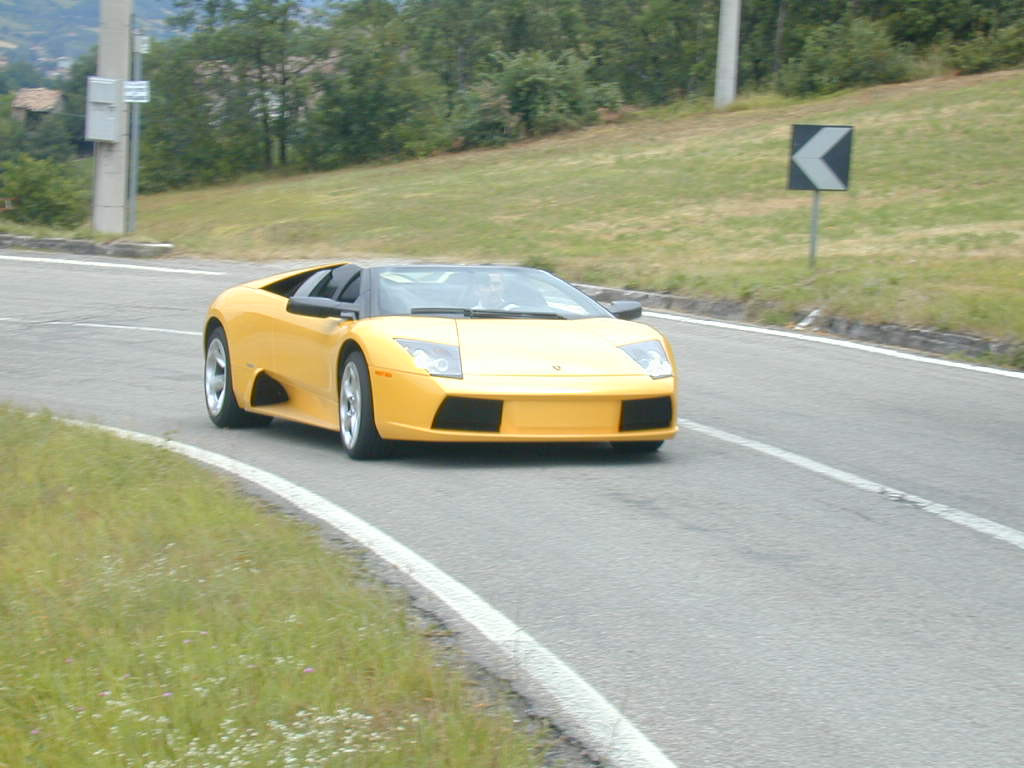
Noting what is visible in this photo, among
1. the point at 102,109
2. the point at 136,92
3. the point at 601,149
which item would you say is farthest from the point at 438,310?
the point at 601,149

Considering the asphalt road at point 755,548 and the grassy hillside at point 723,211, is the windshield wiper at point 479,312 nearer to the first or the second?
the asphalt road at point 755,548

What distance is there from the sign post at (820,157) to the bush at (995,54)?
95.6ft

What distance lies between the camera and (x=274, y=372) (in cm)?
943

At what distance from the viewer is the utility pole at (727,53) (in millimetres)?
46094

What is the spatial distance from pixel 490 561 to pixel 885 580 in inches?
61.7

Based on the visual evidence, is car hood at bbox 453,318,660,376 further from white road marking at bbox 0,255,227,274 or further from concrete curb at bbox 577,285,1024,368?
white road marking at bbox 0,255,227,274

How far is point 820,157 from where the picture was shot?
17.0m

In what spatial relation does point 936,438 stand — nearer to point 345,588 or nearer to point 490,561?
point 490,561

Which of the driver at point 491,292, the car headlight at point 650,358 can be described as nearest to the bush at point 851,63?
the driver at point 491,292

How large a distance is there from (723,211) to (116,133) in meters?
12.7

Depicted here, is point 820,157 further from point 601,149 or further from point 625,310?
point 601,149

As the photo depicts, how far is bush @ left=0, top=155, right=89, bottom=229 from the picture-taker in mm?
45562

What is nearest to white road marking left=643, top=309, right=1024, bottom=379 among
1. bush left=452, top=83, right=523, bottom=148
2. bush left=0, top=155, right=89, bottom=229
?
bush left=452, top=83, right=523, bottom=148

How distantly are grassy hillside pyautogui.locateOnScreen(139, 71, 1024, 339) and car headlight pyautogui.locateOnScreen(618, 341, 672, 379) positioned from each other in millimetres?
6136
